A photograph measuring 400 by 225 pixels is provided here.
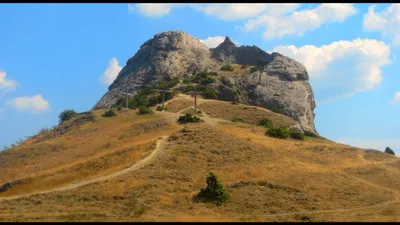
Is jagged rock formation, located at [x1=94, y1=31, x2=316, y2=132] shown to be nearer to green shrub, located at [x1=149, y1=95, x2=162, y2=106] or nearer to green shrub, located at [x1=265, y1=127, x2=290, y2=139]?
green shrub, located at [x1=149, y1=95, x2=162, y2=106]

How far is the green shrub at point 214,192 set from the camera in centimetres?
2730

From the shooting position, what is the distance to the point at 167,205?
2586cm

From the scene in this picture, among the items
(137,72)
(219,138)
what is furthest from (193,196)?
(137,72)

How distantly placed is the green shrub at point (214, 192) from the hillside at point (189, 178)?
19.8 inches

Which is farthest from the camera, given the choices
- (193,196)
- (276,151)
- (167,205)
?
(276,151)

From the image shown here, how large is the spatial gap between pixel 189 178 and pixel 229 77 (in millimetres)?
60159

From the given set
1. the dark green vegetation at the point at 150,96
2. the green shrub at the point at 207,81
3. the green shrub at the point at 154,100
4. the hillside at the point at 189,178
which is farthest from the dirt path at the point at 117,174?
the green shrub at the point at 207,81

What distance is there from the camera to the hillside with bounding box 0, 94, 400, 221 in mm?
24734

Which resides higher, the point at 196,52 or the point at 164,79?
the point at 196,52

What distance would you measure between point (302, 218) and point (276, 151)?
50.8 feet

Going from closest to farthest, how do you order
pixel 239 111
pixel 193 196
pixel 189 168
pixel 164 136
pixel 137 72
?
pixel 193 196, pixel 189 168, pixel 164 136, pixel 239 111, pixel 137 72

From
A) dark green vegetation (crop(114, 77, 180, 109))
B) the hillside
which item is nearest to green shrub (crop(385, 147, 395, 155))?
the hillside

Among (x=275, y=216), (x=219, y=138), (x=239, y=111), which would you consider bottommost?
(x=275, y=216)

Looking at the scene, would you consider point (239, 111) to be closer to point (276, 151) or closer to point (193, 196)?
point (276, 151)
